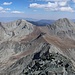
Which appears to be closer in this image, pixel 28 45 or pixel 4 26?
pixel 28 45

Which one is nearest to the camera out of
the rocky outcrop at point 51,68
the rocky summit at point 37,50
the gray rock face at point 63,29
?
the rocky outcrop at point 51,68

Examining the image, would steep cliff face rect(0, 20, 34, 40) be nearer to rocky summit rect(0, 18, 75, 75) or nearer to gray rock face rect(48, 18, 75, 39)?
rocky summit rect(0, 18, 75, 75)

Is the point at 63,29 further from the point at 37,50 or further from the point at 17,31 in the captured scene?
the point at 37,50

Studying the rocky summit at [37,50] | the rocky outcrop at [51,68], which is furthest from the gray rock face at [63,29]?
the rocky outcrop at [51,68]

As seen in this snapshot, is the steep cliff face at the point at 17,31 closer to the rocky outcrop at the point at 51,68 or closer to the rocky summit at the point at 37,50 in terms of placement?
the rocky summit at the point at 37,50

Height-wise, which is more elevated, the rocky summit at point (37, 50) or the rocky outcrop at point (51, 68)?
the rocky outcrop at point (51, 68)

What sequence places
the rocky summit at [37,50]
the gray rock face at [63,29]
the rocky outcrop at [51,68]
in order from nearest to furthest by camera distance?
the rocky outcrop at [51,68] < the rocky summit at [37,50] < the gray rock face at [63,29]

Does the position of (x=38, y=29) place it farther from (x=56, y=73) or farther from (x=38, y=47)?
(x=56, y=73)

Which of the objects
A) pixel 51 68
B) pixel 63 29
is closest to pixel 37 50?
pixel 63 29

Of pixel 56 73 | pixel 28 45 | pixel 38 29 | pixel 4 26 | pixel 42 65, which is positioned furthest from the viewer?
pixel 4 26

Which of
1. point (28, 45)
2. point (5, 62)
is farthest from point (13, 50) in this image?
point (5, 62)
